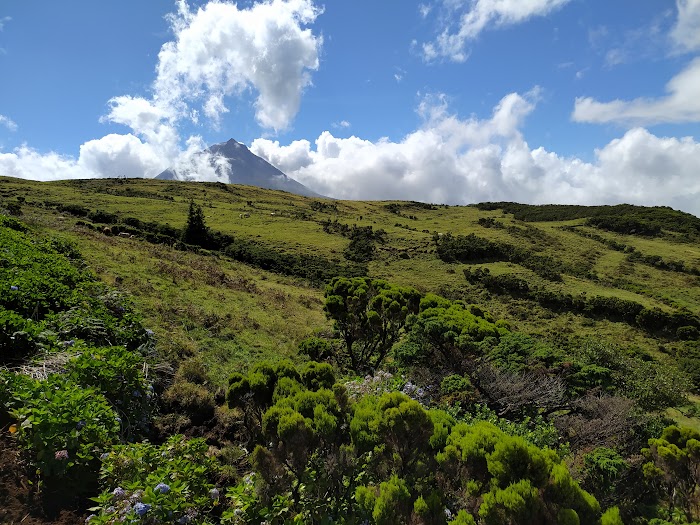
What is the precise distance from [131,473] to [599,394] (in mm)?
9495

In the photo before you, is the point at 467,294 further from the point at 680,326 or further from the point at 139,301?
the point at 139,301

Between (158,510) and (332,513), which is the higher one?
(158,510)

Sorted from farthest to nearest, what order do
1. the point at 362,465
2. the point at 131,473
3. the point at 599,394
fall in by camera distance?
the point at 599,394 < the point at 362,465 < the point at 131,473

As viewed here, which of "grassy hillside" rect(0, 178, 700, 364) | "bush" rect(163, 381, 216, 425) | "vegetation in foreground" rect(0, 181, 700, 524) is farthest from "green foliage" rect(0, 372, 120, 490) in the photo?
"grassy hillside" rect(0, 178, 700, 364)

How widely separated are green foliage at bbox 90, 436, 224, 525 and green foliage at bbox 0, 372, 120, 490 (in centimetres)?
25

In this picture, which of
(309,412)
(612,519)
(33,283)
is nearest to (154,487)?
(309,412)

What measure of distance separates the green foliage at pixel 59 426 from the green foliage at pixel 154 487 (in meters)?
0.25

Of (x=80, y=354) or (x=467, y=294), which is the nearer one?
(x=80, y=354)

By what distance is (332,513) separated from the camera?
14.3 ft

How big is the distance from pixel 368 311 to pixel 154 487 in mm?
8942

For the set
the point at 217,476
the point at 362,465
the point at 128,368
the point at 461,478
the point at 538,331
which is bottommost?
the point at 538,331

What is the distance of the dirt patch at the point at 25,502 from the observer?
3705mm

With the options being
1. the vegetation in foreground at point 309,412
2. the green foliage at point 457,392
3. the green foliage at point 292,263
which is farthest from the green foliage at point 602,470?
the green foliage at point 292,263

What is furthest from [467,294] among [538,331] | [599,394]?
[599,394]
